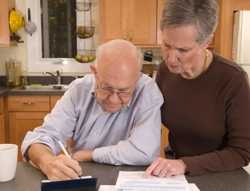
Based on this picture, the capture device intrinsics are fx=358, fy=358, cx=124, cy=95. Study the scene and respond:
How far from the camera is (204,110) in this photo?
138cm

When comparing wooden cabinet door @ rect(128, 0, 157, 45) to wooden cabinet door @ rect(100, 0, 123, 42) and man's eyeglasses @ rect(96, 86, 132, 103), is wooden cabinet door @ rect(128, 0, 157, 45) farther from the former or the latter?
man's eyeglasses @ rect(96, 86, 132, 103)

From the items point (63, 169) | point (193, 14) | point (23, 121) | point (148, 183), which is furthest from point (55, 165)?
point (23, 121)

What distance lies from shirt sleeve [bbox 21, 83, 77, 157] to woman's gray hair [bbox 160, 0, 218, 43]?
47 centimetres

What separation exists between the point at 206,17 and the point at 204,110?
0.36 metres

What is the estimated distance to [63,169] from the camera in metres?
1.04

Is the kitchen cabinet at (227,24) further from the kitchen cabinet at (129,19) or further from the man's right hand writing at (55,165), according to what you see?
the man's right hand writing at (55,165)

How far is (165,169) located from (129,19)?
274cm

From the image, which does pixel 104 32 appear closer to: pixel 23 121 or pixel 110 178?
pixel 23 121

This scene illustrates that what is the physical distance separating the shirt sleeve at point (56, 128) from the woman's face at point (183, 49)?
0.41 meters

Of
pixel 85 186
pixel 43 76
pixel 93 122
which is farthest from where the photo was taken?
pixel 43 76

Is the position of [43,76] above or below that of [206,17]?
below

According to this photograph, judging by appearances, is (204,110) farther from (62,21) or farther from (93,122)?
(62,21)

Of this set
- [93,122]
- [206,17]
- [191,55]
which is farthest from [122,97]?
[206,17]

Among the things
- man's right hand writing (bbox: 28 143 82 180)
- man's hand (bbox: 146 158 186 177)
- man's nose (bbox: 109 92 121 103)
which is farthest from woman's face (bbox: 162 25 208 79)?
man's right hand writing (bbox: 28 143 82 180)
